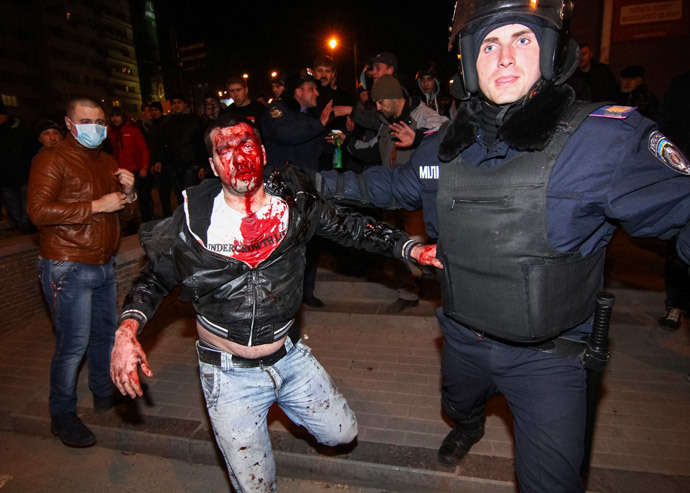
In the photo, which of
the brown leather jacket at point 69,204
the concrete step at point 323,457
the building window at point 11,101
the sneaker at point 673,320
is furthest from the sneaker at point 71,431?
the building window at point 11,101

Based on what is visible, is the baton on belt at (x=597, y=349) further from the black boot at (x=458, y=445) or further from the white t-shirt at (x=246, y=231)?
Result: the white t-shirt at (x=246, y=231)

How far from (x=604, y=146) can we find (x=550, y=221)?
1.24 feet

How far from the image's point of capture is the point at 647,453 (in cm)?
299

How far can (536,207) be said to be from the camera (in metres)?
1.87

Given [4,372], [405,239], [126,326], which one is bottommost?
[4,372]

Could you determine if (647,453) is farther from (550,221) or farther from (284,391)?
(284,391)

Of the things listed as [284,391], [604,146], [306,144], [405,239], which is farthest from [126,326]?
[306,144]

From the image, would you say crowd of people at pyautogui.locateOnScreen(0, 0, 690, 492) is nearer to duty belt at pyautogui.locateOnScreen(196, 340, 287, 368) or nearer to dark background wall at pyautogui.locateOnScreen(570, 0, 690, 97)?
duty belt at pyautogui.locateOnScreen(196, 340, 287, 368)

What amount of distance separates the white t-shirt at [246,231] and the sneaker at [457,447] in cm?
192

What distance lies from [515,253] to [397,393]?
239 cm

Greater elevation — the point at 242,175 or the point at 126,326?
the point at 242,175

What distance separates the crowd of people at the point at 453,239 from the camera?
1862 mm

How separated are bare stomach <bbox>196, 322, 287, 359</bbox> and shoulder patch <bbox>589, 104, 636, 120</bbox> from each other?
2027 millimetres

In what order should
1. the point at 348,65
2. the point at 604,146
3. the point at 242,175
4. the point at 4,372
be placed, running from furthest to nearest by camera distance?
the point at 348,65, the point at 4,372, the point at 242,175, the point at 604,146
